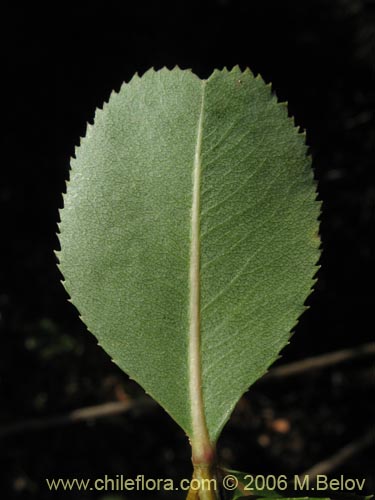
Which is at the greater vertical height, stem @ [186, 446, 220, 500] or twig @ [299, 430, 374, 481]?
twig @ [299, 430, 374, 481]

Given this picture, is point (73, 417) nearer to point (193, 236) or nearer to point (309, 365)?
point (309, 365)

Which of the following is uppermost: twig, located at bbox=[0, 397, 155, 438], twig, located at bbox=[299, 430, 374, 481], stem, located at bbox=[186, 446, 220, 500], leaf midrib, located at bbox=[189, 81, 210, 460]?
twig, located at bbox=[0, 397, 155, 438]

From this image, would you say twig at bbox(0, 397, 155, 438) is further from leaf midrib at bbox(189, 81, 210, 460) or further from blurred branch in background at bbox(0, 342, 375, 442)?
leaf midrib at bbox(189, 81, 210, 460)

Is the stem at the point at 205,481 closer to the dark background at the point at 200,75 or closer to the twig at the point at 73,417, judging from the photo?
the twig at the point at 73,417

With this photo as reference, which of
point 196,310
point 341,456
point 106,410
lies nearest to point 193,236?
point 196,310

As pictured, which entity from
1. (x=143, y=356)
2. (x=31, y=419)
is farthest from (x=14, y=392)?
(x=143, y=356)

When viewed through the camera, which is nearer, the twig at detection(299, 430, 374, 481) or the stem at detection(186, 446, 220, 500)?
the stem at detection(186, 446, 220, 500)

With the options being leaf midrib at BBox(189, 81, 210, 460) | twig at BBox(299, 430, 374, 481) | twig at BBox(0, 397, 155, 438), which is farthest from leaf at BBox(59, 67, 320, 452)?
twig at BBox(299, 430, 374, 481)
